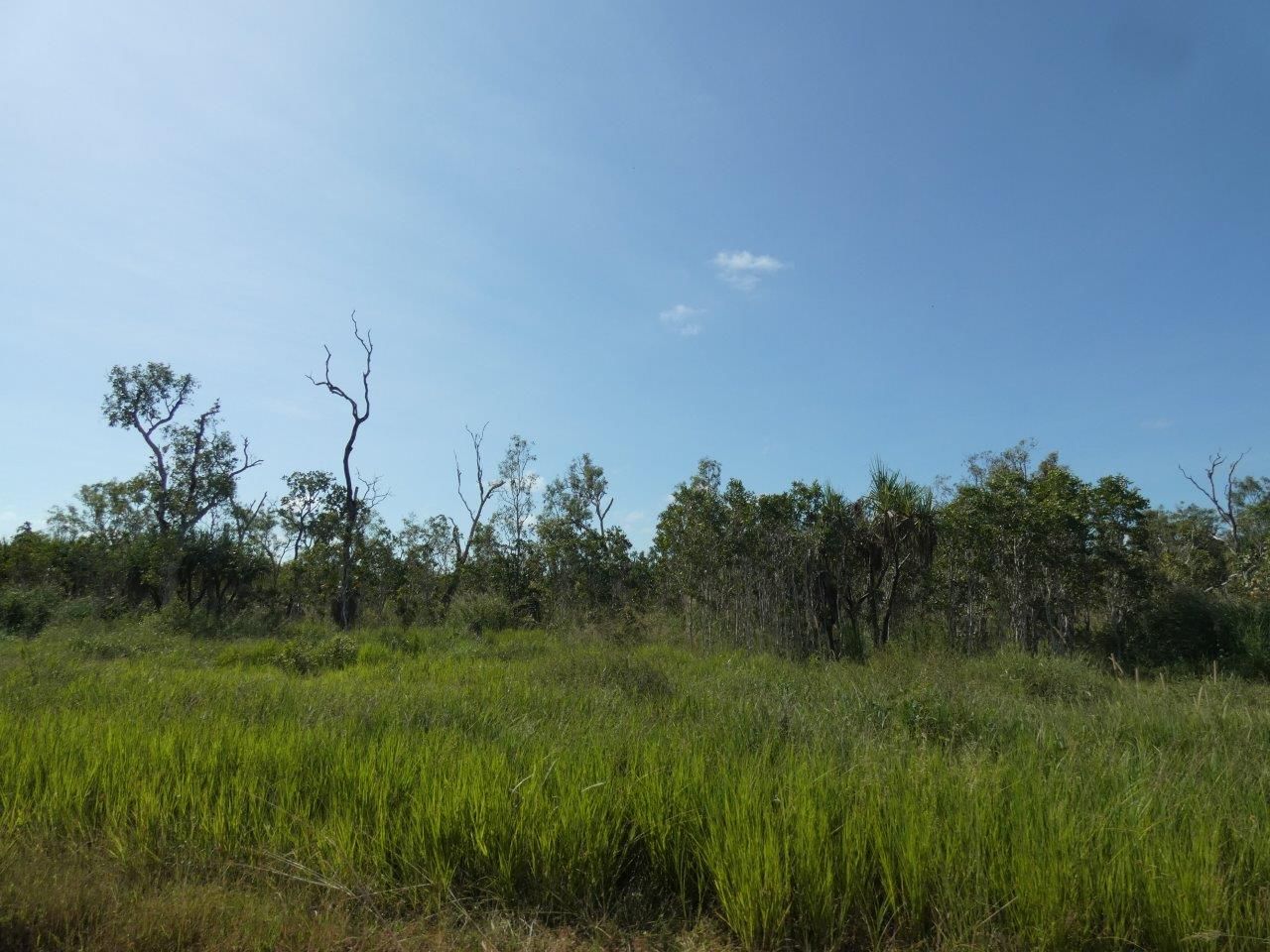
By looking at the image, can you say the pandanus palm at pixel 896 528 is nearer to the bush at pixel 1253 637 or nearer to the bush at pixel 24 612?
the bush at pixel 1253 637

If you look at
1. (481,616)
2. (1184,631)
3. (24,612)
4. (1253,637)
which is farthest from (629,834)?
(24,612)

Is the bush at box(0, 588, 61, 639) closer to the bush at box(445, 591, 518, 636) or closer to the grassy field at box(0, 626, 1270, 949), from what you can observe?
the bush at box(445, 591, 518, 636)

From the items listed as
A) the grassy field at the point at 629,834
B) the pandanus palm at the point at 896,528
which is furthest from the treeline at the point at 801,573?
the grassy field at the point at 629,834

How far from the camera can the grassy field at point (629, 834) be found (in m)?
2.63

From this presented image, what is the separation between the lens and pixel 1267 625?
12.9 m

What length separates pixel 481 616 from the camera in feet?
52.4

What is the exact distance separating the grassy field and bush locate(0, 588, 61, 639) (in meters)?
15.2

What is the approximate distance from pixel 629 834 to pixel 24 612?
853 inches

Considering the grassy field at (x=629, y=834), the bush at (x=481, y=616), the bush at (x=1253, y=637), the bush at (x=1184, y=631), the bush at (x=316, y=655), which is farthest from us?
the bush at (x=481, y=616)

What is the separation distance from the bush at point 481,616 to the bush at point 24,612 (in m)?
10.1

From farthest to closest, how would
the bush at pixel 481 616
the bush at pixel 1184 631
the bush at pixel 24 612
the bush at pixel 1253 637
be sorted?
the bush at pixel 24 612 → the bush at pixel 481 616 → the bush at pixel 1184 631 → the bush at pixel 1253 637

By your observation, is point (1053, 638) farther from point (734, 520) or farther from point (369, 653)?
point (369, 653)

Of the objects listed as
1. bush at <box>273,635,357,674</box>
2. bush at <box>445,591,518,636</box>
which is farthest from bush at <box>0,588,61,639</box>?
bush at <box>445,591,518,636</box>

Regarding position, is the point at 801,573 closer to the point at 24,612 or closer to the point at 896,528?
the point at 896,528
